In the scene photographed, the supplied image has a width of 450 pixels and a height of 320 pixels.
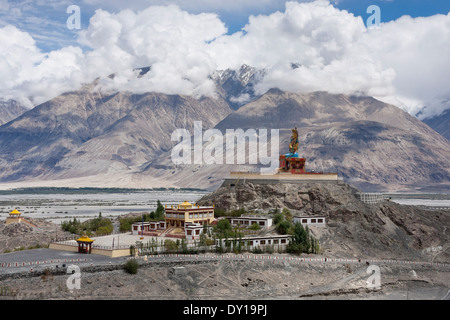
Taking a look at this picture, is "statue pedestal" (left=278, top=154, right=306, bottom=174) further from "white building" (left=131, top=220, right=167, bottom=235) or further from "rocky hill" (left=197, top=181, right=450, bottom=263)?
"white building" (left=131, top=220, right=167, bottom=235)

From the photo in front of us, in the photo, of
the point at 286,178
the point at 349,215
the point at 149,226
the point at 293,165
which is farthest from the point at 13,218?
the point at 349,215

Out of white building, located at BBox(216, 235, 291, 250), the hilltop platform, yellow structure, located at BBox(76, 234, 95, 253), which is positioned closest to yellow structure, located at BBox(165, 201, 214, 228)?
white building, located at BBox(216, 235, 291, 250)

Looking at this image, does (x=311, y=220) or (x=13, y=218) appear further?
(x=13, y=218)

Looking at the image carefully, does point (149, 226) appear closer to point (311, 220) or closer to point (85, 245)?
point (85, 245)

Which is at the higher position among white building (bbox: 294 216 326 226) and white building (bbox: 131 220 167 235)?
white building (bbox: 294 216 326 226)

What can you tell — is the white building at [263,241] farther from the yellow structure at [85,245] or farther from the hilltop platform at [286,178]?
the hilltop platform at [286,178]
